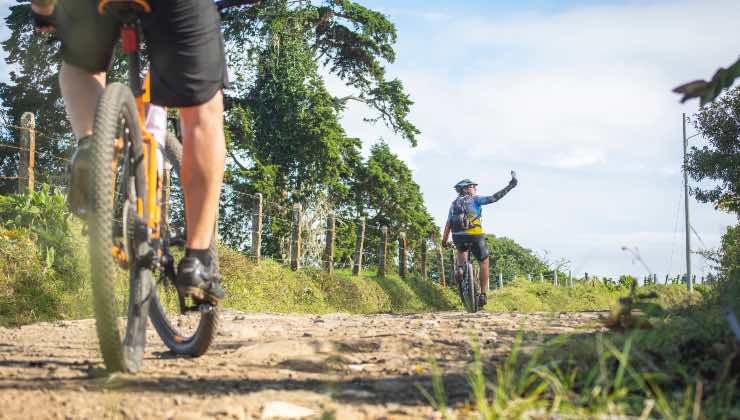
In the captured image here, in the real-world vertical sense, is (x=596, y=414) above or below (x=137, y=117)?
below

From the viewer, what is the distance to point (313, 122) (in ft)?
87.2

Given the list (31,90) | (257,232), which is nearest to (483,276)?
(257,232)

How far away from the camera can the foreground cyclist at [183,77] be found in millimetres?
2783

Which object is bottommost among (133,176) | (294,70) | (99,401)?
(99,401)

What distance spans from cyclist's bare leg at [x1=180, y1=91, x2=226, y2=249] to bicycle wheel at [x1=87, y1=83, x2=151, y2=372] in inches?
7.9

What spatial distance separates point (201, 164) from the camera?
2.91 metres

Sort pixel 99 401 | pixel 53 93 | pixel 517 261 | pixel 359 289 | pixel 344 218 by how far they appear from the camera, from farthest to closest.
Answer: pixel 517 261 < pixel 344 218 < pixel 53 93 < pixel 359 289 < pixel 99 401

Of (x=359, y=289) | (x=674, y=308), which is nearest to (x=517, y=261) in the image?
(x=359, y=289)

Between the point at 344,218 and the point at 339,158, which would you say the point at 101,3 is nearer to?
the point at 339,158

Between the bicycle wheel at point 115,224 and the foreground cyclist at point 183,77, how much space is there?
172 mm

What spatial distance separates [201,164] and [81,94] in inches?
21.7

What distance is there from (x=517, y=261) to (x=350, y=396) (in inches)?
3356

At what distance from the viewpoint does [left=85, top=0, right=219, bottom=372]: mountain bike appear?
247 centimetres

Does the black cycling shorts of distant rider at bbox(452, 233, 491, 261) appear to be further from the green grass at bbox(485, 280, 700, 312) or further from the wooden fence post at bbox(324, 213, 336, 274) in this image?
the wooden fence post at bbox(324, 213, 336, 274)
